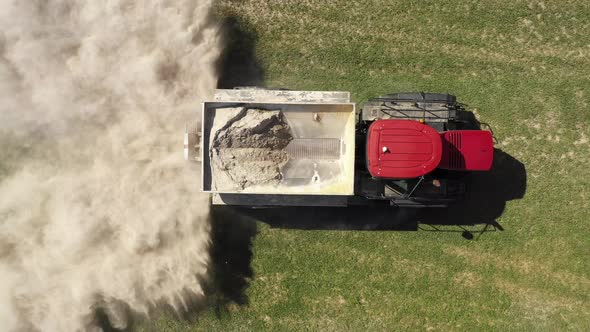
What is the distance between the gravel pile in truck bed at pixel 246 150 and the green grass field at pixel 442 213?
2460 millimetres

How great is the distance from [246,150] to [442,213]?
586 centimetres

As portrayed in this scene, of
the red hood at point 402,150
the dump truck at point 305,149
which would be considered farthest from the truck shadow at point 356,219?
the red hood at point 402,150

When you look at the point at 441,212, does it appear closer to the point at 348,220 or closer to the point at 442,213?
the point at 442,213

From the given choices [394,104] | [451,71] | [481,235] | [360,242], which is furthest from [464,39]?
[360,242]

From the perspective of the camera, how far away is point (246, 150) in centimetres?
916

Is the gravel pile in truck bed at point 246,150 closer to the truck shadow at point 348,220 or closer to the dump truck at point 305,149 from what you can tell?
the dump truck at point 305,149

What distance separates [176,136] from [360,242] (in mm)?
5905

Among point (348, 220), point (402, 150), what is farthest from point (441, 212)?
point (402, 150)

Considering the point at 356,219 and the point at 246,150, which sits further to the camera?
the point at 356,219

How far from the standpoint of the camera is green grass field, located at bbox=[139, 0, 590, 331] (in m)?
11.0

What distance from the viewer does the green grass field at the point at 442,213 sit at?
11.0 metres

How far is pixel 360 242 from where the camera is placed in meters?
11.1

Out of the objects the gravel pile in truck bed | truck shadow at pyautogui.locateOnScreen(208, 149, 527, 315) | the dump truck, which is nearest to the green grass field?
truck shadow at pyautogui.locateOnScreen(208, 149, 527, 315)

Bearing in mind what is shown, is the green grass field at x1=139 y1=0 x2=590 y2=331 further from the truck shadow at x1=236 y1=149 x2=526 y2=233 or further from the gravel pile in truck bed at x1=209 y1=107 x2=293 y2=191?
the gravel pile in truck bed at x1=209 y1=107 x2=293 y2=191
